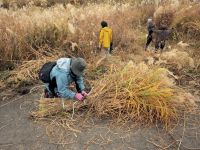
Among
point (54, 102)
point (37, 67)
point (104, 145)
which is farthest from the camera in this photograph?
point (37, 67)

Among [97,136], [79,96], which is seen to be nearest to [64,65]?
[79,96]

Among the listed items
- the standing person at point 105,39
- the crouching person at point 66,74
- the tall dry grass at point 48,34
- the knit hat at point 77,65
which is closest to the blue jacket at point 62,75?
the crouching person at point 66,74

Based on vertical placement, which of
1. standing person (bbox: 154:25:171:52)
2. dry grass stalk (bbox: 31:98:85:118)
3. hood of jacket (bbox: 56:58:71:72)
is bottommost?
dry grass stalk (bbox: 31:98:85:118)

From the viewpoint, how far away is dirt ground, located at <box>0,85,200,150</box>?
572cm

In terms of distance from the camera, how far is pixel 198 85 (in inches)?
311

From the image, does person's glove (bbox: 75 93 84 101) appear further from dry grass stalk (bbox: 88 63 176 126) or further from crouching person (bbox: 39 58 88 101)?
dry grass stalk (bbox: 88 63 176 126)

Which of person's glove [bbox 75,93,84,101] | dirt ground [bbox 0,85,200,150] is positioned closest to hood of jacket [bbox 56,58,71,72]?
person's glove [bbox 75,93,84,101]

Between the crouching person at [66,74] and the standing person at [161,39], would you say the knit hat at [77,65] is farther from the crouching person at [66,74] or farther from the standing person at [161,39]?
the standing person at [161,39]

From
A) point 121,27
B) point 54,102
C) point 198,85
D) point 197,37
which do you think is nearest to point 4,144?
point 54,102

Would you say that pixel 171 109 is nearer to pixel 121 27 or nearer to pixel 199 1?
pixel 121 27

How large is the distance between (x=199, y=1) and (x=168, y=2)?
983mm

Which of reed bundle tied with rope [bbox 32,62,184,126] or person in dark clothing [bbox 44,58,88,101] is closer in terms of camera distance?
person in dark clothing [bbox 44,58,88,101]

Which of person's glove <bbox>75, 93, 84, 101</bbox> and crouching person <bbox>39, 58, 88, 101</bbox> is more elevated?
crouching person <bbox>39, 58, 88, 101</bbox>

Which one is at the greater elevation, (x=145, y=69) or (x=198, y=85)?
(x=145, y=69)
